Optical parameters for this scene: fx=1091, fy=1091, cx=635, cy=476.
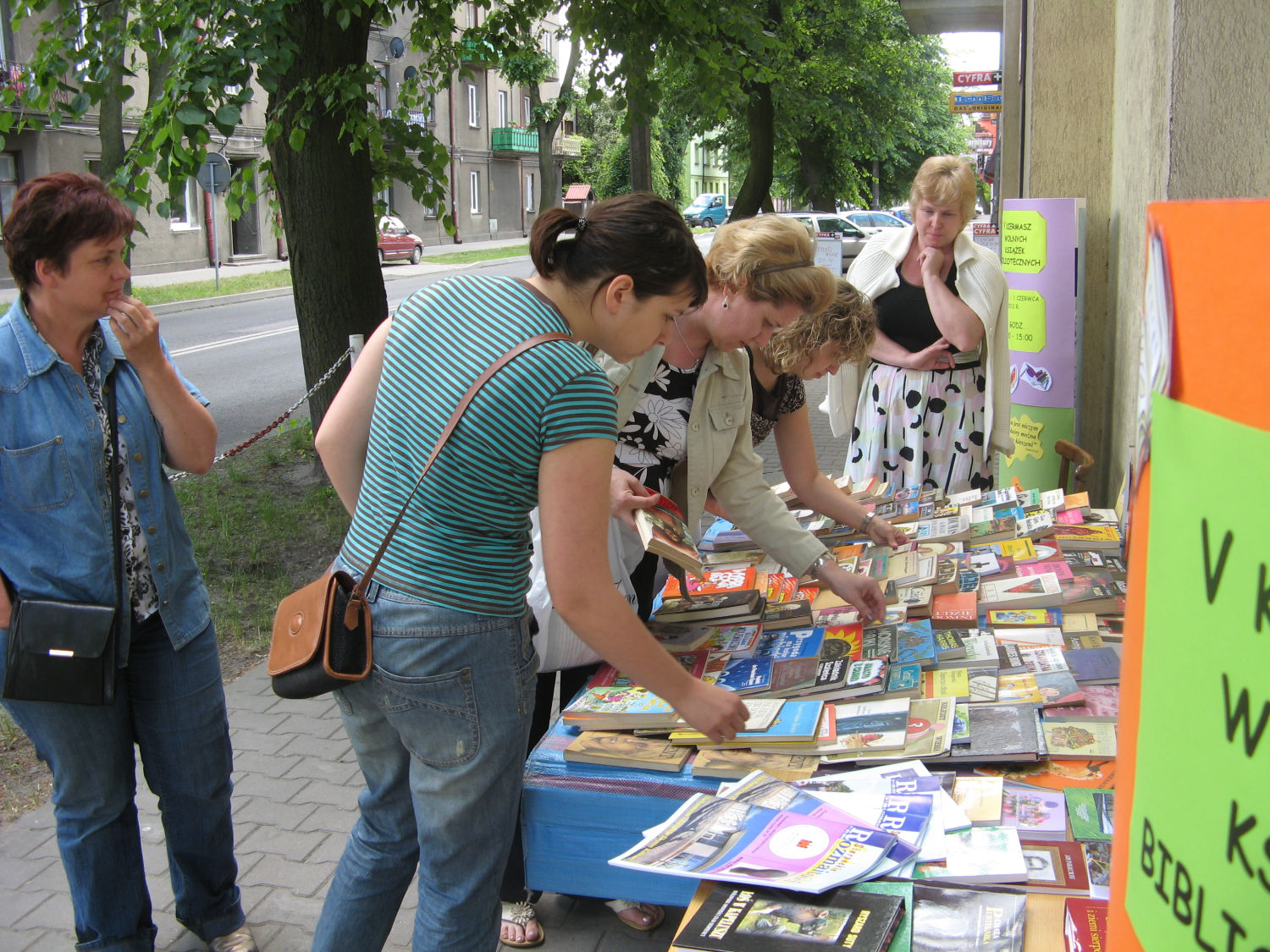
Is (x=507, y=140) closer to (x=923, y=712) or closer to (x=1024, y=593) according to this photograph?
(x=1024, y=593)

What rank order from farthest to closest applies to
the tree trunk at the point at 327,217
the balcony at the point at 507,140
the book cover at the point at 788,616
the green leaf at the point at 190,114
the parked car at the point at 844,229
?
1. the balcony at the point at 507,140
2. the parked car at the point at 844,229
3. the tree trunk at the point at 327,217
4. the green leaf at the point at 190,114
5. the book cover at the point at 788,616

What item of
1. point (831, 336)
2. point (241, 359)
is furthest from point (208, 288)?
point (831, 336)

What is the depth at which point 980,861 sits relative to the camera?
1.69 m

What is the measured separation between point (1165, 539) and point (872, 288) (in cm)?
352

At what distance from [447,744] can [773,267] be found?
125cm

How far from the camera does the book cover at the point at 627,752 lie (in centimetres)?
208

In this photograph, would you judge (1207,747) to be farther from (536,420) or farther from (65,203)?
(65,203)

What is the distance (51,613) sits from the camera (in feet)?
7.21

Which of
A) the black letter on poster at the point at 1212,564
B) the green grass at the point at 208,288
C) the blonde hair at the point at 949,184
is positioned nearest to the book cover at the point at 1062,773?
the black letter on poster at the point at 1212,564

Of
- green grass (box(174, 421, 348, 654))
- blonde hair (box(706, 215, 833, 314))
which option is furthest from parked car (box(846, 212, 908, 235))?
blonde hair (box(706, 215, 833, 314))

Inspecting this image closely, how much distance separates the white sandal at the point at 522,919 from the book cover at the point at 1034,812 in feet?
4.19

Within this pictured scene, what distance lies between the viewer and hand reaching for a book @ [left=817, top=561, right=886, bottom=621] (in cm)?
255

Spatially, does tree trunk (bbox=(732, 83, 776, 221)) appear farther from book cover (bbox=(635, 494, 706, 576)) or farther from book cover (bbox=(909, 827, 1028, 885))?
book cover (bbox=(909, 827, 1028, 885))

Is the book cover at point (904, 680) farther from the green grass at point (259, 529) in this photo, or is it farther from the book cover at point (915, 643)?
the green grass at point (259, 529)
